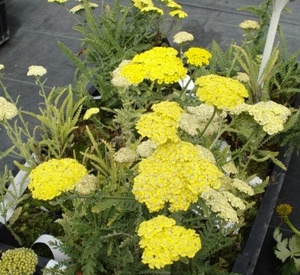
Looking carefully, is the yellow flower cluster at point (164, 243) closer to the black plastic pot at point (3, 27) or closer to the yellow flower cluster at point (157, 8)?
the yellow flower cluster at point (157, 8)

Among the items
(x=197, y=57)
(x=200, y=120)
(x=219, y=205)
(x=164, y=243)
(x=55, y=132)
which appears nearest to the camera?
(x=164, y=243)

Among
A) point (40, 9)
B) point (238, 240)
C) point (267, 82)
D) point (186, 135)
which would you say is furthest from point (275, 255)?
point (40, 9)

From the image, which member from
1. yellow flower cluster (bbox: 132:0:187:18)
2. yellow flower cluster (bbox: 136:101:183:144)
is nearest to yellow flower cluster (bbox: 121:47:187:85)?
yellow flower cluster (bbox: 136:101:183:144)

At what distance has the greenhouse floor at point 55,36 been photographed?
2682 mm

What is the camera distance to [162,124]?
1.13 m

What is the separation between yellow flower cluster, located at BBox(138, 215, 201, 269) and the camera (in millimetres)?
1040

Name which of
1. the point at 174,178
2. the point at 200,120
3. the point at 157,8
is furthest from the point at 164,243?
the point at 157,8

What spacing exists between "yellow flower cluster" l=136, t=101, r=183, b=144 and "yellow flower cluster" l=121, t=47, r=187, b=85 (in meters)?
0.21

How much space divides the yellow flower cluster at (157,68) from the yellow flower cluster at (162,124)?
206 millimetres

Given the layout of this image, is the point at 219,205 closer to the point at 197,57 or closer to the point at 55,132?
the point at 197,57

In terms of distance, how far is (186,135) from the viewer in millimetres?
1413

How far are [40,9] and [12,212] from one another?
7.10 ft

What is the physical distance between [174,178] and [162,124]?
14 cm

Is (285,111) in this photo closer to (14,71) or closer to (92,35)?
(92,35)
